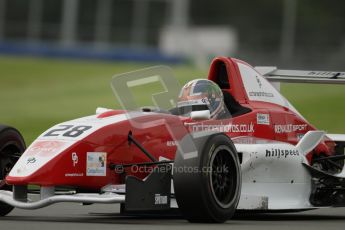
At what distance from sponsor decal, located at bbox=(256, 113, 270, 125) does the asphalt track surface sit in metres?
1.04

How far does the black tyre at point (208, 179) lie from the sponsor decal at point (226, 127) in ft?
3.00

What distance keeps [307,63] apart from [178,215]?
37.4m

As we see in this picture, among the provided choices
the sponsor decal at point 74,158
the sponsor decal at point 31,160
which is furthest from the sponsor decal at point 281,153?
the sponsor decal at point 31,160

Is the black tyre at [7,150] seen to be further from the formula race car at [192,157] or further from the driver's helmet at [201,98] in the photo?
the driver's helmet at [201,98]

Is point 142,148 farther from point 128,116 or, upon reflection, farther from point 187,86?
point 187,86

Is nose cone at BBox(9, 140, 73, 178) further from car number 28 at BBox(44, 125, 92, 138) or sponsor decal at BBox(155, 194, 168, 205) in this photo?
sponsor decal at BBox(155, 194, 168, 205)

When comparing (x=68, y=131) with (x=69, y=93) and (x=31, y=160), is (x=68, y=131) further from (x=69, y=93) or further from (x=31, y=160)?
(x=69, y=93)

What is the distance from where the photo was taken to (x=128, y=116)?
32.5 feet

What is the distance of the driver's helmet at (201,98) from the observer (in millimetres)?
10594

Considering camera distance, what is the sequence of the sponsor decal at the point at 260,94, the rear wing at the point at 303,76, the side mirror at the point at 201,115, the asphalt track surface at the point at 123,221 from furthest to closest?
the rear wing at the point at 303,76
the sponsor decal at the point at 260,94
the side mirror at the point at 201,115
the asphalt track surface at the point at 123,221

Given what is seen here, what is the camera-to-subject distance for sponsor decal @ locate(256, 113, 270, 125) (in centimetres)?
1093

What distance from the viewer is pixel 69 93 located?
124 feet

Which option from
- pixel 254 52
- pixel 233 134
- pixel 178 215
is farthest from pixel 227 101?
pixel 254 52

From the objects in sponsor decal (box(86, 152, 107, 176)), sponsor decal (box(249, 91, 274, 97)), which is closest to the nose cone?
sponsor decal (box(86, 152, 107, 176))
